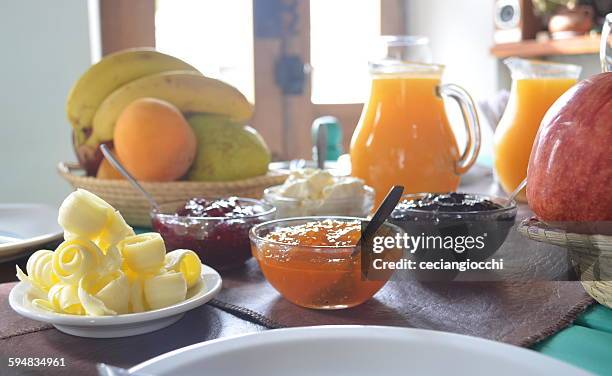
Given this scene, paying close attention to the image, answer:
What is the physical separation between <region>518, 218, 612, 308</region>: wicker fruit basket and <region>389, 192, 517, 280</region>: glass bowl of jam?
100 mm

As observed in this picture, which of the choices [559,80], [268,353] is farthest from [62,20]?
[268,353]

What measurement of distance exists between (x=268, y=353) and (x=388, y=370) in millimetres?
91

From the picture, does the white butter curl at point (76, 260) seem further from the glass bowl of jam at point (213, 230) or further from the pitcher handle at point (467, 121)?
the pitcher handle at point (467, 121)

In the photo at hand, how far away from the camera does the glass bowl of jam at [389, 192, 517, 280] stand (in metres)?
0.73

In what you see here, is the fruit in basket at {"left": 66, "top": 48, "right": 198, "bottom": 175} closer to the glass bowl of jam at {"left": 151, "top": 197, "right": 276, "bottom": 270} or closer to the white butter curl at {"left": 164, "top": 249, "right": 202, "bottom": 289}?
the glass bowl of jam at {"left": 151, "top": 197, "right": 276, "bottom": 270}

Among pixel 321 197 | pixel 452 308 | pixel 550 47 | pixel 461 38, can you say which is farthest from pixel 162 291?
Result: pixel 461 38

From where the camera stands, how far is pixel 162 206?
2.95ft

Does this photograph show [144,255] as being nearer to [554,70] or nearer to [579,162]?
[579,162]

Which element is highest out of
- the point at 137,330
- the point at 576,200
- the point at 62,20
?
the point at 62,20

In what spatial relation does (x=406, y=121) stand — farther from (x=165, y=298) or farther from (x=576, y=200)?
(x=165, y=298)

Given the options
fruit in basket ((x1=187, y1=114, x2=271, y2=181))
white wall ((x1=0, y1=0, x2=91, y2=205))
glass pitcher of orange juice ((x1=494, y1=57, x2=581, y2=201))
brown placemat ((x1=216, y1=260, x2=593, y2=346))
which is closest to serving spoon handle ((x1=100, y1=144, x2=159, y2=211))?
fruit in basket ((x1=187, y1=114, x2=271, y2=181))

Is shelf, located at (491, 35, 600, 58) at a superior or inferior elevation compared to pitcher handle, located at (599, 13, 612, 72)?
superior

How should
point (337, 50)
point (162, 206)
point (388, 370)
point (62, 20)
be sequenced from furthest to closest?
point (337, 50), point (62, 20), point (162, 206), point (388, 370)

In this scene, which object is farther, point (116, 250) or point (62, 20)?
point (62, 20)
